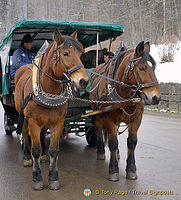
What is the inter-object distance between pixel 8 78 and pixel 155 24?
18.3 m

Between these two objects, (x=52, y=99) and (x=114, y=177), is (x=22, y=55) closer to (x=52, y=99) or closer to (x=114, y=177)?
(x=52, y=99)

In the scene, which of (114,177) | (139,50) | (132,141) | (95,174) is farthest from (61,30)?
(114,177)

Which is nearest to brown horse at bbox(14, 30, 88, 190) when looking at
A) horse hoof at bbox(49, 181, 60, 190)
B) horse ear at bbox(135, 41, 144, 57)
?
horse hoof at bbox(49, 181, 60, 190)

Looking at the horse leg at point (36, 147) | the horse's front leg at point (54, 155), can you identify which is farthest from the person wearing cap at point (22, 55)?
the horse's front leg at point (54, 155)

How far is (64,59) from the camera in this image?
379 centimetres

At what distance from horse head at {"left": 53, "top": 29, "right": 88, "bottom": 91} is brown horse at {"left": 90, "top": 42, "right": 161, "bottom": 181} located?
904mm

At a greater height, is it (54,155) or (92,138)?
(54,155)

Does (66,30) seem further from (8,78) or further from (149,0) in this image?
(149,0)

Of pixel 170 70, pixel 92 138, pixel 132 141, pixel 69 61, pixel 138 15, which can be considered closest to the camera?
pixel 69 61

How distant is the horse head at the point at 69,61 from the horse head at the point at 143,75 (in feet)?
2.85

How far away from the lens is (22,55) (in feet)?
19.7

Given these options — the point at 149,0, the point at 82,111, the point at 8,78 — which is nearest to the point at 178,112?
the point at 82,111

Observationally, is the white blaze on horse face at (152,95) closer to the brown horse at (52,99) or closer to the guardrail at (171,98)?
the brown horse at (52,99)

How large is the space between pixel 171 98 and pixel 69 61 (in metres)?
10.4
